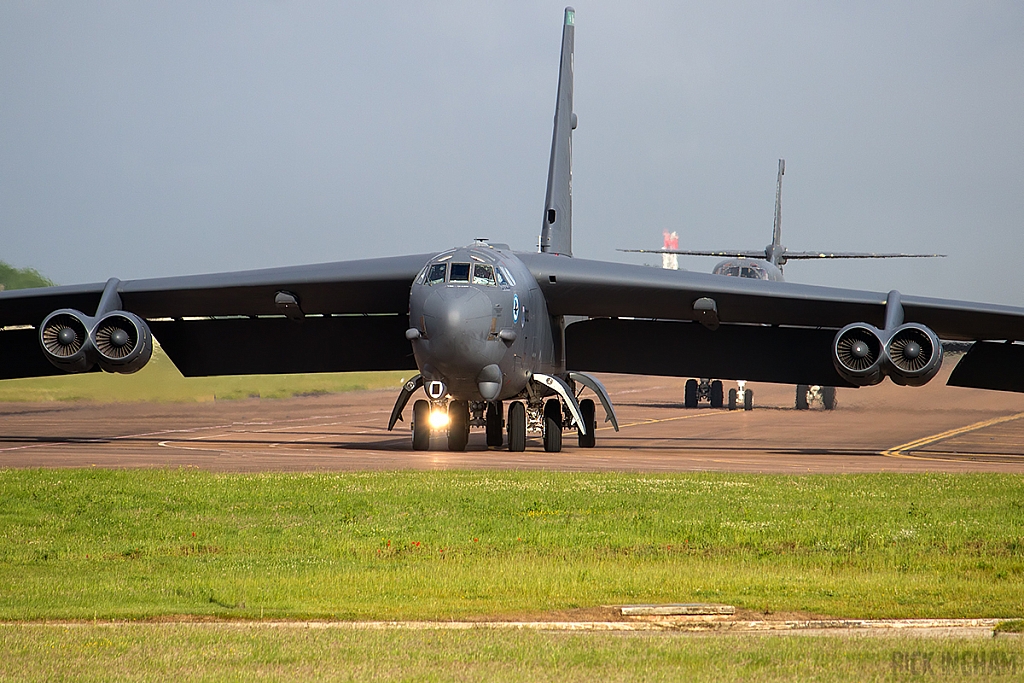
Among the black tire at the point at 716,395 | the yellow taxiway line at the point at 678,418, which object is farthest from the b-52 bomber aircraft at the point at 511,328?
the black tire at the point at 716,395

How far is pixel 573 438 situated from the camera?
3189cm

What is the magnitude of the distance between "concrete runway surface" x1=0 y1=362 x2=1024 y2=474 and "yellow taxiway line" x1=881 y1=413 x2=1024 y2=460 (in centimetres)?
5

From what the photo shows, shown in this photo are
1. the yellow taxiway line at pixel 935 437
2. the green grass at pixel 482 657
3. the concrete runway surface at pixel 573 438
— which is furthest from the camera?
the yellow taxiway line at pixel 935 437

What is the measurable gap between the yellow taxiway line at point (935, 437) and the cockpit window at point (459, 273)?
9.66m

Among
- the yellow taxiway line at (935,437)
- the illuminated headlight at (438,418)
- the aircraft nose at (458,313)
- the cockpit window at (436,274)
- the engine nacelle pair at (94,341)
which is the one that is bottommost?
the yellow taxiway line at (935,437)

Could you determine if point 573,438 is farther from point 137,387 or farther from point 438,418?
point 137,387

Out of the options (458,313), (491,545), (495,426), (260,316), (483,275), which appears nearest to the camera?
(491,545)

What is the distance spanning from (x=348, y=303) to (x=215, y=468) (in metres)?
9.11

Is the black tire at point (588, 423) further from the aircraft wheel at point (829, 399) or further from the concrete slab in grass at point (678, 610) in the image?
the aircraft wheel at point (829, 399)

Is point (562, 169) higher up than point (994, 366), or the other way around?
point (562, 169)

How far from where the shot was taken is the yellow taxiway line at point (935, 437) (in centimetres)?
2628

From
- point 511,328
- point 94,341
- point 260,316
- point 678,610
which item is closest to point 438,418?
point 511,328

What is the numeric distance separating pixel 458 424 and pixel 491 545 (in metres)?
13.4

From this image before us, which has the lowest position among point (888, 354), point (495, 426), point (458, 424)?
point (495, 426)
